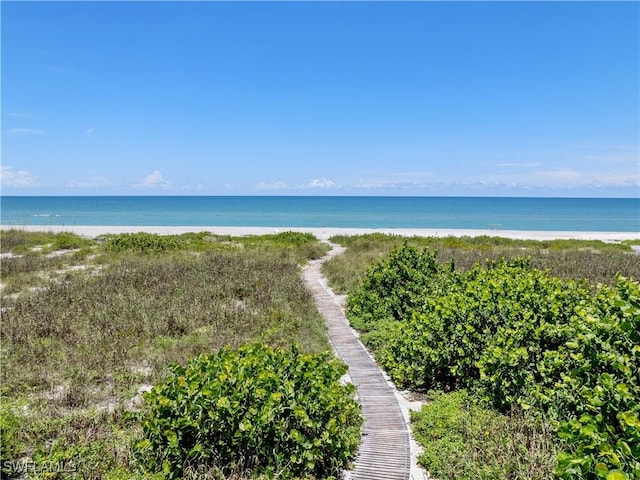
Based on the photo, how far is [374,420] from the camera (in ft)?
19.5

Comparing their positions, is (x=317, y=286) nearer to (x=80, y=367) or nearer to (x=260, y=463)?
(x=80, y=367)

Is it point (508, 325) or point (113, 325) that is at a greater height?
point (508, 325)

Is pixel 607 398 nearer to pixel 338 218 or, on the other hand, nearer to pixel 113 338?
pixel 113 338

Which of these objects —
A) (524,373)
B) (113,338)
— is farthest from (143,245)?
(524,373)

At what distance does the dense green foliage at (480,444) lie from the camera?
169 inches

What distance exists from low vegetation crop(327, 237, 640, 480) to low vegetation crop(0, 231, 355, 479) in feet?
5.33

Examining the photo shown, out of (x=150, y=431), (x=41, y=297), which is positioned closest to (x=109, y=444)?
(x=150, y=431)

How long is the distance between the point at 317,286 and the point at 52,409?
10400 millimetres

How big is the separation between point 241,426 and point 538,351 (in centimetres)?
444

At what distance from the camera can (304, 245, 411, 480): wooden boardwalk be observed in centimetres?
485

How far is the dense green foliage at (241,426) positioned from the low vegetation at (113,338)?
11 centimetres

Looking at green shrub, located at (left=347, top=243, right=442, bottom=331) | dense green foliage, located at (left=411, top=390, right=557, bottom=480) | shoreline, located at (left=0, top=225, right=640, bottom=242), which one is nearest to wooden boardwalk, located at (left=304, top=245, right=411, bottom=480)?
dense green foliage, located at (left=411, top=390, right=557, bottom=480)

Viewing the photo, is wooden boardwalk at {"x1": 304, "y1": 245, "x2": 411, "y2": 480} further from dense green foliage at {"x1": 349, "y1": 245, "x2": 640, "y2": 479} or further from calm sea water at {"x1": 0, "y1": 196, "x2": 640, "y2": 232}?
calm sea water at {"x1": 0, "y1": 196, "x2": 640, "y2": 232}

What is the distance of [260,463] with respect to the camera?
177 inches
